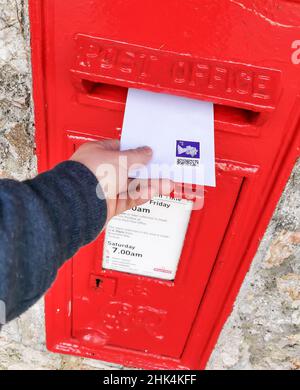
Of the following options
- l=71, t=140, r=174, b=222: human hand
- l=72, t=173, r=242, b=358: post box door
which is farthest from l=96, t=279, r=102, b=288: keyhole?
l=71, t=140, r=174, b=222: human hand

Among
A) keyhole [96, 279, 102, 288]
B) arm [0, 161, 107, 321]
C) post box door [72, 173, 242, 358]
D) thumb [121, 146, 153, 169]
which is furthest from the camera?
keyhole [96, 279, 102, 288]

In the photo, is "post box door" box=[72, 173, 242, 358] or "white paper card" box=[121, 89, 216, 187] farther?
"post box door" box=[72, 173, 242, 358]

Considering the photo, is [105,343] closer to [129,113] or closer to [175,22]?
[129,113]

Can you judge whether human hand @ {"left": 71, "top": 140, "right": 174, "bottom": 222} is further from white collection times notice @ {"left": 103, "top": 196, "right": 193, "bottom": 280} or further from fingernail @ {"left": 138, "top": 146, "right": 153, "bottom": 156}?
white collection times notice @ {"left": 103, "top": 196, "right": 193, "bottom": 280}

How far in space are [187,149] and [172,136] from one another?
0.13 ft

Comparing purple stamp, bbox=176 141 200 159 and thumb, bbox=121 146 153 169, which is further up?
purple stamp, bbox=176 141 200 159

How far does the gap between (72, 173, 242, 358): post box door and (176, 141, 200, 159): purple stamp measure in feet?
0.51

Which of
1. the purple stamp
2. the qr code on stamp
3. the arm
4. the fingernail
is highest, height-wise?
the purple stamp

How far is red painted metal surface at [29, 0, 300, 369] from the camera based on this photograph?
71 centimetres

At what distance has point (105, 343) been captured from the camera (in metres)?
1.41

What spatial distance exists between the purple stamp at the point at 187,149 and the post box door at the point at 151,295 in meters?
0.16

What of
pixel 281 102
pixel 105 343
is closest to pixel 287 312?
pixel 105 343

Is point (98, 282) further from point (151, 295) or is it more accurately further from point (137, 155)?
point (137, 155)
